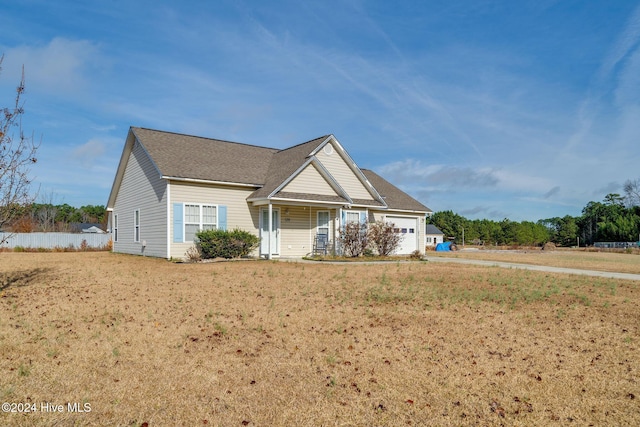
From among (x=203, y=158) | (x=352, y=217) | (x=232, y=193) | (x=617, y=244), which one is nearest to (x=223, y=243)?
(x=232, y=193)

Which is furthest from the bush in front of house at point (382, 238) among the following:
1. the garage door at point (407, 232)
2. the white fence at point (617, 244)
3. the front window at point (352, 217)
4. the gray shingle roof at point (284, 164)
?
the white fence at point (617, 244)

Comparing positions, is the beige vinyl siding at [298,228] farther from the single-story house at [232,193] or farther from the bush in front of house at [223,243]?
the bush in front of house at [223,243]

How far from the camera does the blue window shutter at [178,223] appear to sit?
698 inches

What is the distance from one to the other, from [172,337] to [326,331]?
2458mm

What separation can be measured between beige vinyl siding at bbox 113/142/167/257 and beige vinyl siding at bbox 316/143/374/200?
780 centimetres

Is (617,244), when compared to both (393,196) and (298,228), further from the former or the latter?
(298,228)

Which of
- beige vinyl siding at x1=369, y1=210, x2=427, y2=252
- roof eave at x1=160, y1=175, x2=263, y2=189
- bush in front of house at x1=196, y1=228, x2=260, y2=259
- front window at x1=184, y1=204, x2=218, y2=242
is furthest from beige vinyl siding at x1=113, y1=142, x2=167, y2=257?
beige vinyl siding at x1=369, y1=210, x2=427, y2=252

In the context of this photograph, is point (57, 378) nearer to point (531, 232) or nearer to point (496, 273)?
point (496, 273)

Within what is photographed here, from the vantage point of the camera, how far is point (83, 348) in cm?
601

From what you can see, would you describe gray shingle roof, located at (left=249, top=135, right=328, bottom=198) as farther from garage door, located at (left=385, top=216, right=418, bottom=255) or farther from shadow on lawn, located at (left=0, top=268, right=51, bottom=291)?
shadow on lawn, located at (left=0, top=268, right=51, bottom=291)

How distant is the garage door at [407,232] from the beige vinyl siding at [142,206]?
13.6 metres

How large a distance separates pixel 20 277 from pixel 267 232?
1012 centimetres

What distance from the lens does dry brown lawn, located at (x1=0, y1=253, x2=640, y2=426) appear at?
4246mm

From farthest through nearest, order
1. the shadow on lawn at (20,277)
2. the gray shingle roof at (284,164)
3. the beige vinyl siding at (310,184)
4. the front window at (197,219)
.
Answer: the beige vinyl siding at (310,184)
the gray shingle roof at (284,164)
the front window at (197,219)
the shadow on lawn at (20,277)
